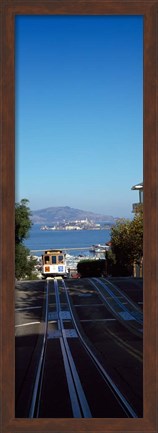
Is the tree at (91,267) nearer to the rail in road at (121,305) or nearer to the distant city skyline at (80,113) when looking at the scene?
the rail in road at (121,305)

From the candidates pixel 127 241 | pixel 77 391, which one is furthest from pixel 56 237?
pixel 127 241

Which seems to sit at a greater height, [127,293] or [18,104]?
[18,104]

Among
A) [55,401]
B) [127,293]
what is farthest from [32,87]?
[127,293]

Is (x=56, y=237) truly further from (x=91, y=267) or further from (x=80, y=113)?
(x=91, y=267)

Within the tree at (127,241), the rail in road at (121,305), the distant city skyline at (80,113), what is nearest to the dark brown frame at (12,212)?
the distant city skyline at (80,113)

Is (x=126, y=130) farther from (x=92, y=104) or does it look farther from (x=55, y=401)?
(x=55, y=401)

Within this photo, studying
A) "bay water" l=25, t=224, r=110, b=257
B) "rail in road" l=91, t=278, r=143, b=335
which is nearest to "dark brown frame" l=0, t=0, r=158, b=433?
"bay water" l=25, t=224, r=110, b=257
